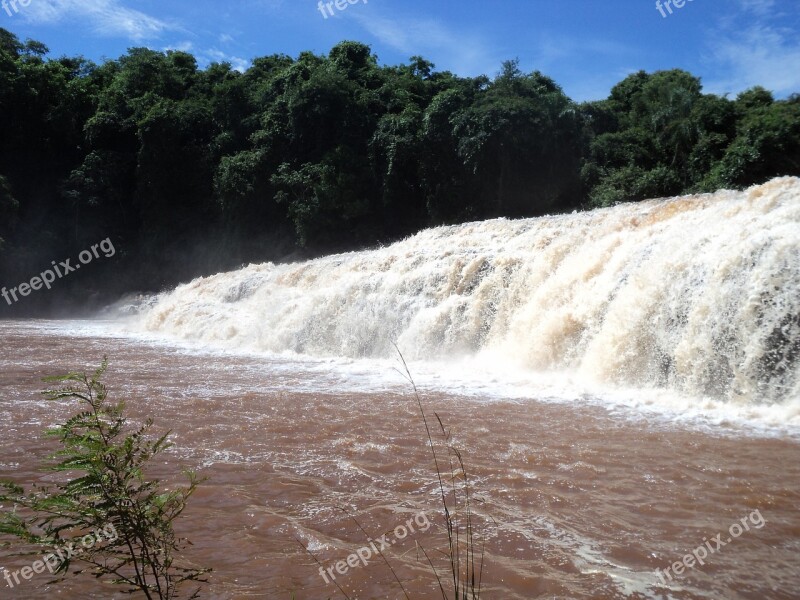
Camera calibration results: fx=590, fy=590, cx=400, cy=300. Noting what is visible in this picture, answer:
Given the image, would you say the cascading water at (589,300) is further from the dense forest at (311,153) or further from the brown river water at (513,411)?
the dense forest at (311,153)

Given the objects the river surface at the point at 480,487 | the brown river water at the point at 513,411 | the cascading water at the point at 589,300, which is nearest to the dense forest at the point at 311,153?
the cascading water at the point at 589,300

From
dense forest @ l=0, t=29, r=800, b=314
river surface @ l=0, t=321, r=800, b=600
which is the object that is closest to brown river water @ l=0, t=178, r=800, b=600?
river surface @ l=0, t=321, r=800, b=600

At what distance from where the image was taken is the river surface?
2.72m

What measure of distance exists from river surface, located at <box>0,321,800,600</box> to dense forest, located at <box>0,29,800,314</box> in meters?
14.1

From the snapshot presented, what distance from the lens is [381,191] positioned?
22250mm

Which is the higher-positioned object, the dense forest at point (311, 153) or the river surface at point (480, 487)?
the dense forest at point (311, 153)

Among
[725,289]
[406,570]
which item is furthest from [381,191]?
[406,570]

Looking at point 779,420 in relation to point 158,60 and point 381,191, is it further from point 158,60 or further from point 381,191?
point 158,60

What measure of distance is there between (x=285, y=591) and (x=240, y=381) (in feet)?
17.5

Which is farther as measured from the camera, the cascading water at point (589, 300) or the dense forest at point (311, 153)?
the dense forest at point (311, 153)

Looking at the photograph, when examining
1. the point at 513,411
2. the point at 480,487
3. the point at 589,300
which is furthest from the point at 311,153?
the point at 480,487

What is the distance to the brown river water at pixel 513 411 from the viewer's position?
2.88m

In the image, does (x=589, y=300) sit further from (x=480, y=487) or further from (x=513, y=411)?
(x=480, y=487)

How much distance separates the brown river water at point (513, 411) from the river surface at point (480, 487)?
0.02 m
